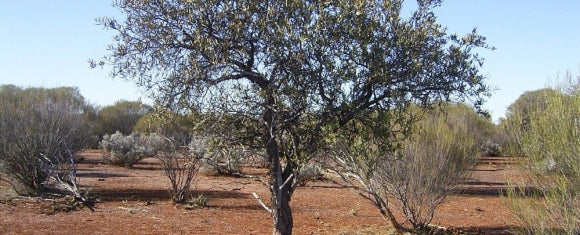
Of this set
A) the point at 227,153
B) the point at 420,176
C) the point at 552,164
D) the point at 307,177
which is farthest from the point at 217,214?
the point at 552,164

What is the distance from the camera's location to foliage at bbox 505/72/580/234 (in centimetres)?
675

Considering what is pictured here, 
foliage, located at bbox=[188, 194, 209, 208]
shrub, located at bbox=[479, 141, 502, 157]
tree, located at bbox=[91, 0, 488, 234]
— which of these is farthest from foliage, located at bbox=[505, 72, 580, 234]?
shrub, located at bbox=[479, 141, 502, 157]

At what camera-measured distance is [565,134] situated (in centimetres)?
670

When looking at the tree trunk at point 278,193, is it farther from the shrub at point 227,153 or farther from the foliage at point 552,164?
the foliage at point 552,164

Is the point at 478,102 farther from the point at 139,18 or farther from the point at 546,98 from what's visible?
the point at 139,18

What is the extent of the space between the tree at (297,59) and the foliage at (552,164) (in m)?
1.51

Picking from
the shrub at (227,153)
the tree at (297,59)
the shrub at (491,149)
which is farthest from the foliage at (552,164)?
the shrub at (491,149)

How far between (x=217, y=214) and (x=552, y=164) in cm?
745

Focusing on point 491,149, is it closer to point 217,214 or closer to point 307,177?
point 217,214

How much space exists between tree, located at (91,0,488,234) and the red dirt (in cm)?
239

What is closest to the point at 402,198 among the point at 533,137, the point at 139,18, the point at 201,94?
the point at 533,137

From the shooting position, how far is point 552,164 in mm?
7066

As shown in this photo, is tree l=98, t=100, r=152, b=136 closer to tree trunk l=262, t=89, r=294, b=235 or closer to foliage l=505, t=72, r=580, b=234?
tree trunk l=262, t=89, r=294, b=235

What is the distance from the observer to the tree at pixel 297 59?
555 centimetres
